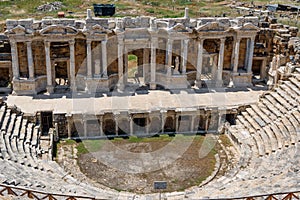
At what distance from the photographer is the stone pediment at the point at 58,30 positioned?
2361cm

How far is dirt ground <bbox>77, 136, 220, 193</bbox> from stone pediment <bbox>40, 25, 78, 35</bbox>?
22.0 feet

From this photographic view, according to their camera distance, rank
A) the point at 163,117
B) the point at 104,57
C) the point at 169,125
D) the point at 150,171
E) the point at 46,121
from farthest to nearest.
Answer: the point at 104,57, the point at 169,125, the point at 163,117, the point at 46,121, the point at 150,171

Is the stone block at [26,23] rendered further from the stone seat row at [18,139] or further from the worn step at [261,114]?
the worn step at [261,114]

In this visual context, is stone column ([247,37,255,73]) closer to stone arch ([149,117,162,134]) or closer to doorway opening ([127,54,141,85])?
doorway opening ([127,54,141,85])

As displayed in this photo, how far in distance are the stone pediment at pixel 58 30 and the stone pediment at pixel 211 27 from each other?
716cm

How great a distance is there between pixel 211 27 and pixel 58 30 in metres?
8.79

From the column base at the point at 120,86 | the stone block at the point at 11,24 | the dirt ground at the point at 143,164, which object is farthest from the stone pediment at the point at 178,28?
the stone block at the point at 11,24

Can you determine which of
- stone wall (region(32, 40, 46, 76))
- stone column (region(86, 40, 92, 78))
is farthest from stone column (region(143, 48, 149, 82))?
stone wall (region(32, 40, 46, 76))

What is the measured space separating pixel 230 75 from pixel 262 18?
16.4ft

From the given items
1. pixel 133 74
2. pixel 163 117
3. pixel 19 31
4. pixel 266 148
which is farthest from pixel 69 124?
pixel 266 148

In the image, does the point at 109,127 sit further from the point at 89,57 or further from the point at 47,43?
the point at 47,43

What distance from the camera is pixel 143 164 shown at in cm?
1984

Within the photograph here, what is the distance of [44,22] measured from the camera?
2386cm

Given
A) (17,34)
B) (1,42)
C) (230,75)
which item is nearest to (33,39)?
(17,34)
